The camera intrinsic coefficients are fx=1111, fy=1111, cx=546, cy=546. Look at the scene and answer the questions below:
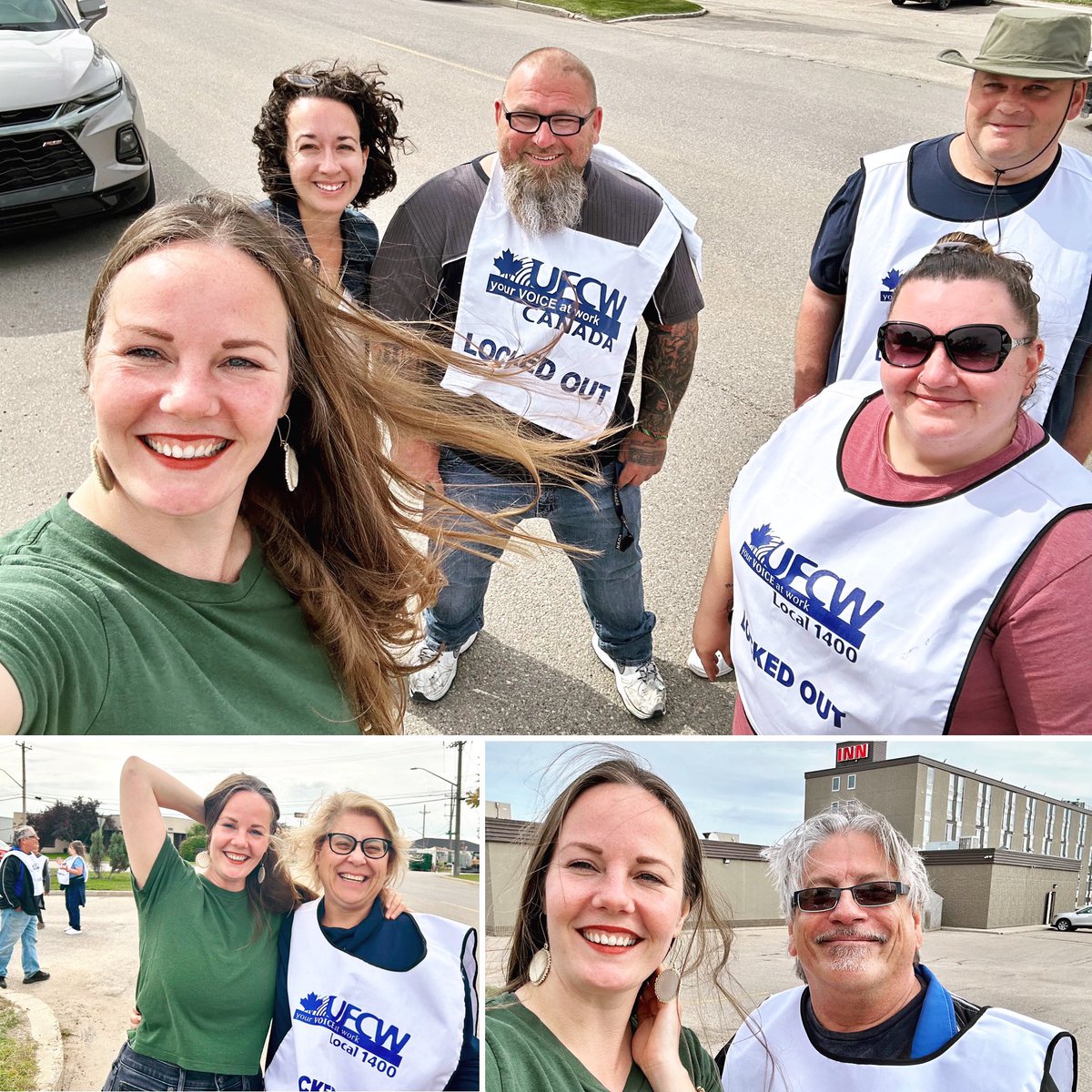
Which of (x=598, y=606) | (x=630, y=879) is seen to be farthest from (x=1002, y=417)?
(x=598, y=606)

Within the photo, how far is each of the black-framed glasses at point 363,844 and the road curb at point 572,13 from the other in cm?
1734

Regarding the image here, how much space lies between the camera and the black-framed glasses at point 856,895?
134 cm

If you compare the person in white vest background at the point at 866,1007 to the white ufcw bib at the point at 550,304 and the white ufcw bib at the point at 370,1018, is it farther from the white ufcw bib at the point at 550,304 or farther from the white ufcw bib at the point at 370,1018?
the white ufcw bib at the point at 550,304

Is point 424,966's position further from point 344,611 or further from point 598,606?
point 598,606

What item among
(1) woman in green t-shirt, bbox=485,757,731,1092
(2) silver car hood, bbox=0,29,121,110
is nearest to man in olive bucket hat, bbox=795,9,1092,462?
(1) woman in green t-shirt, bbox=485,757,731,1092

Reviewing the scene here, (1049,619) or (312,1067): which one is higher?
(1049,619)

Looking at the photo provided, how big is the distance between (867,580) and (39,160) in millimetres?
6591

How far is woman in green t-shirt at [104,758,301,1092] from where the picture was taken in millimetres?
1281

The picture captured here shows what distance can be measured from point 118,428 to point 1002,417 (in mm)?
Answer: 1552

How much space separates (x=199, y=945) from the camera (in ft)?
4.21

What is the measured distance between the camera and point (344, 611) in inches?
79.6

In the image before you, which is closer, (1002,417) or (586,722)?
(1002,417)

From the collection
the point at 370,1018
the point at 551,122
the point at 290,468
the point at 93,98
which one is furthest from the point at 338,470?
the point at 93,98

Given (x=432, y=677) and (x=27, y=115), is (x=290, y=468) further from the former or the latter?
(x=27, y=115)
